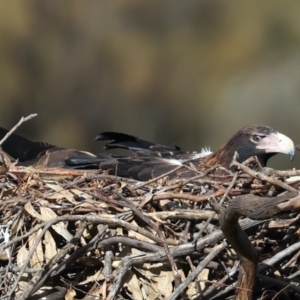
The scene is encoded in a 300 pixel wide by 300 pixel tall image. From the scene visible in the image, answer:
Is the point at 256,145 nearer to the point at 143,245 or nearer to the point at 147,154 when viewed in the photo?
the point at 147,154

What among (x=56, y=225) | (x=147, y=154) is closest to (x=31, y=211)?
(x=56, y=225)

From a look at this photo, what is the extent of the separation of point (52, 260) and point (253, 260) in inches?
35.6

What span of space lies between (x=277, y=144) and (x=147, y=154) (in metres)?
0.87

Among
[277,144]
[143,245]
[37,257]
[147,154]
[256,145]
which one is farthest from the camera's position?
[147,154]

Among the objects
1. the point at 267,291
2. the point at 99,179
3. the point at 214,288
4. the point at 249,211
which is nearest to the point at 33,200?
the point at 99,179

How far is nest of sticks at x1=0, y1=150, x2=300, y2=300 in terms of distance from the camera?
2.91 m

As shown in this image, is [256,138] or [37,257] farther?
[256,138]

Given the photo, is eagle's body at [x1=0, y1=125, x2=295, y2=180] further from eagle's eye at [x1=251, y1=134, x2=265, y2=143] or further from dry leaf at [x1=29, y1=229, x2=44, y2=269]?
dry leaf at [x1=29, y1=229, x2=44, y2=269]

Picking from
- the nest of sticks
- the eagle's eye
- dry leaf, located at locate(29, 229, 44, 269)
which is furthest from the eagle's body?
dry leaf, located at locate(29, 229, 44, 269)

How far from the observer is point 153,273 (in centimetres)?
305

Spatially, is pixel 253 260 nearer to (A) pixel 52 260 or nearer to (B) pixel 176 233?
(B) pixel 176 233

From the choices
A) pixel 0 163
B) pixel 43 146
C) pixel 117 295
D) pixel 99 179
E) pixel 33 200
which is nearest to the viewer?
pixel 117 295

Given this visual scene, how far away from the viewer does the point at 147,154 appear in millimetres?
4566

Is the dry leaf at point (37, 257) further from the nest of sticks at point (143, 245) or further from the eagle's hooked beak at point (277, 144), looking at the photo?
the eagle's hooked beak at point (277, 144)
